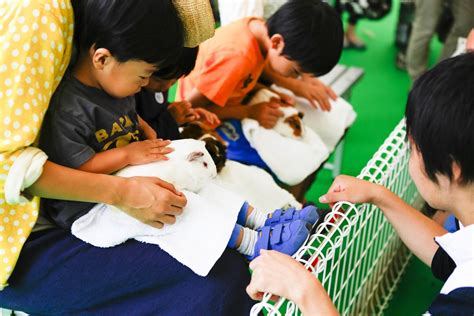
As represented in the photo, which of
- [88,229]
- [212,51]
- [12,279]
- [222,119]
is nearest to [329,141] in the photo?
[222,119]

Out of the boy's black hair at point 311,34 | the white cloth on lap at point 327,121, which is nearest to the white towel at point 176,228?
the boy's black hair at point 311,34

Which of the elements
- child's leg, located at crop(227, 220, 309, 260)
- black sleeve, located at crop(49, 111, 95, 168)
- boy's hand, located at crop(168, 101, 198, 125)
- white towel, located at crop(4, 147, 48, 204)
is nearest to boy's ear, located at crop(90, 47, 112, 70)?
black sleeve, located at crop(49, 111, 95, 168)

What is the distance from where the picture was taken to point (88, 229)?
1173 mm

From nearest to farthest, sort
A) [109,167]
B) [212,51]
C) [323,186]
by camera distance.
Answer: [109,167], [212,51], [323,186]

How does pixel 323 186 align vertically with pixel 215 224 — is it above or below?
below

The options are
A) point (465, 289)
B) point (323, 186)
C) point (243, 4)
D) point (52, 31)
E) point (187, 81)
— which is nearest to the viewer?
point (465, 289)

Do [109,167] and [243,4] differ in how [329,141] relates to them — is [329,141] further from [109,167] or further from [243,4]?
[109,167]

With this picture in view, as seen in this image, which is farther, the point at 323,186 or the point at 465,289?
the point at 323,186

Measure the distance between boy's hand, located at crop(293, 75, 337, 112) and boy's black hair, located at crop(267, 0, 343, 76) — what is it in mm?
247

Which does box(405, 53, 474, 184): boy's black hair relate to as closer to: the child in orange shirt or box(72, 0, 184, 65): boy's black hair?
box(72, 0, 184, 65): boy's black hair

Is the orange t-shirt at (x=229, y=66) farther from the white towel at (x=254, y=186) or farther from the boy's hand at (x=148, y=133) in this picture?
the boy's hand at (x=148, y=133)

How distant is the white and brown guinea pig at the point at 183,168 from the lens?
3.90 ft

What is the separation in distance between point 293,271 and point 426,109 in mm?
345

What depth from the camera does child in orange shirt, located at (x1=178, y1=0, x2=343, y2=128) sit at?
5.57 ft
